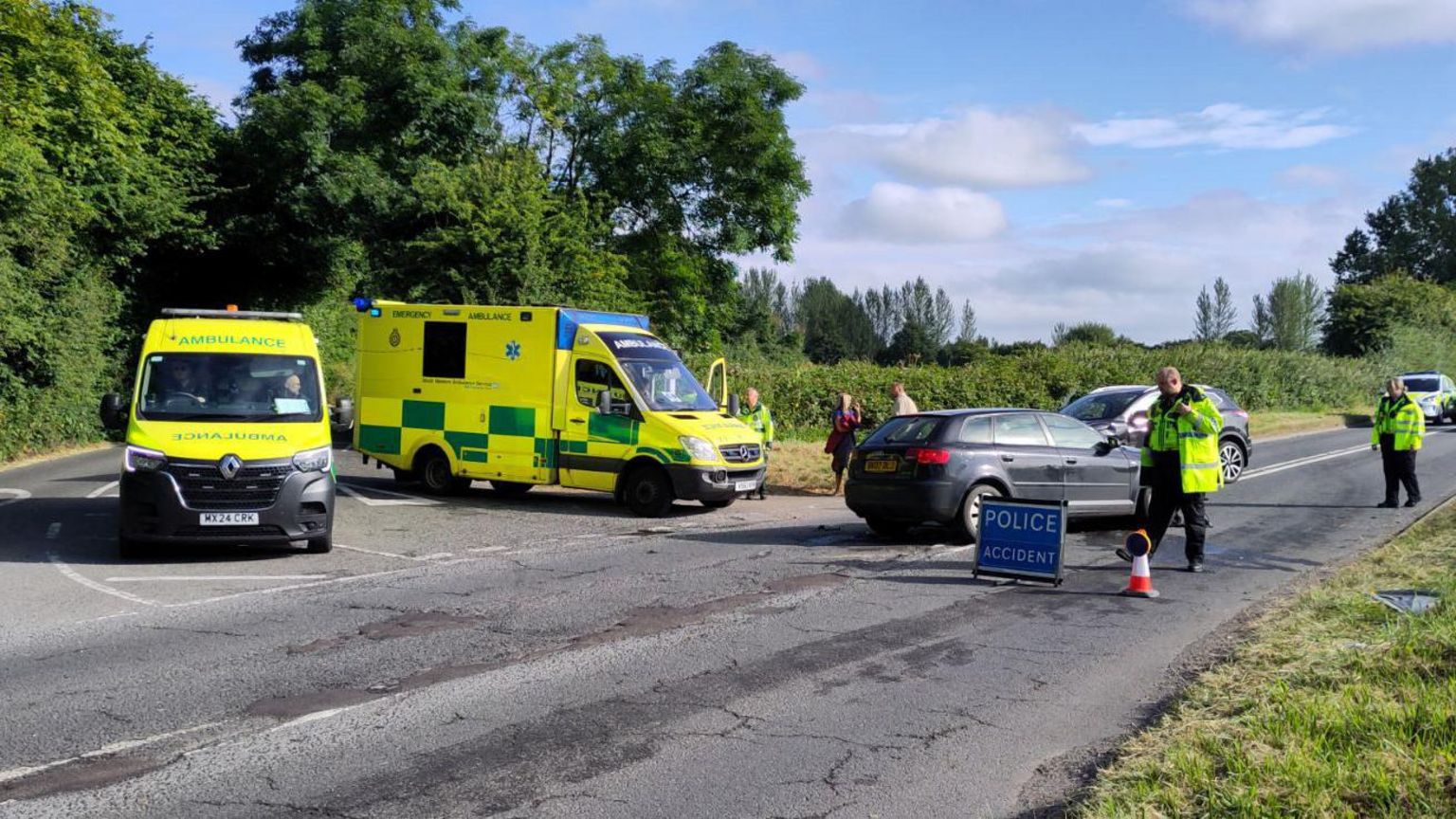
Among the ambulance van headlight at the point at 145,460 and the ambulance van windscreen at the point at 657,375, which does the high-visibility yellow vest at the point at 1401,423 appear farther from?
the ambulance van headlight at the point at 145,460

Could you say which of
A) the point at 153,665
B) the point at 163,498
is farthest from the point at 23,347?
the point at 153,665

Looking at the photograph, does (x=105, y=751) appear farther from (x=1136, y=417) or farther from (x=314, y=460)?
(x=1136, y=417)

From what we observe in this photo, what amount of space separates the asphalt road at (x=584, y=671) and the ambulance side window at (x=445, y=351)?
4.08 metres

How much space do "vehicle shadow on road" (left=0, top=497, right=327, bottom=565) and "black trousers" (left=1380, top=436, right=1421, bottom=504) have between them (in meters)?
13.8

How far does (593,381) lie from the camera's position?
16.0m

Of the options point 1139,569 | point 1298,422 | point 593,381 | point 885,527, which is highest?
point 593,381

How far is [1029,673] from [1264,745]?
2.00 metres

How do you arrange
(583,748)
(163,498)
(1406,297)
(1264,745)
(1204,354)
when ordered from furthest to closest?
(1406,297) → (1204,354) → (163,498) → (583,748) → (1264,745)

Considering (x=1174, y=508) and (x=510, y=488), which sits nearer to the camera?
(x=1174, y=508)

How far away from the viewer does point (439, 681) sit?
679 centimetres

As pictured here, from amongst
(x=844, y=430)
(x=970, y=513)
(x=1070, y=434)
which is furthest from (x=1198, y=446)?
(x=844, y=430)

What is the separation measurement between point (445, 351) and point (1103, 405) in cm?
1038

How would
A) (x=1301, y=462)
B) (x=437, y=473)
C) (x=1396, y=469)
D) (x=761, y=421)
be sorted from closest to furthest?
1. (x=1396, y=469)
2. (x=437, y=473)
3. (x=761, y=421)
4. (x=1301, y=462)

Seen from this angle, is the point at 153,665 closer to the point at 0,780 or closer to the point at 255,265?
the point at 0,780
